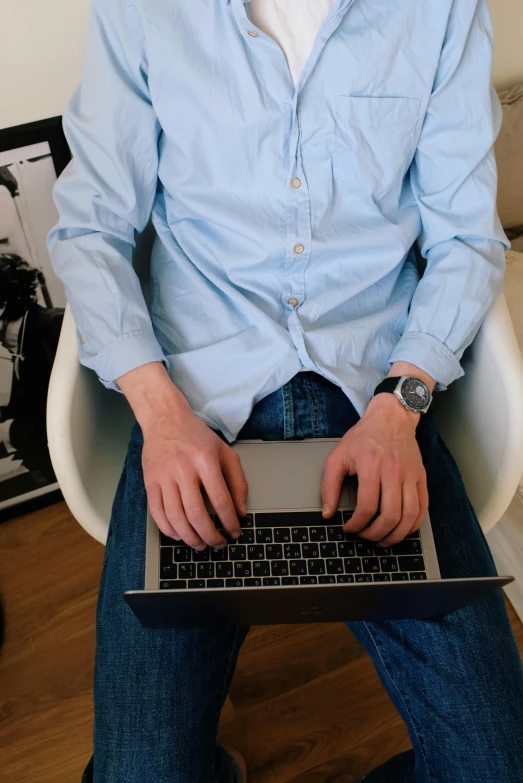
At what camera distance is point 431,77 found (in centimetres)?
86

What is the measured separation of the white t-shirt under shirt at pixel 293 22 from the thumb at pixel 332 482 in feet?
1.59

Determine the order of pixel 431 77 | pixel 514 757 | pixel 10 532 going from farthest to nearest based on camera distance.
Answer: pixel 10 532 → pixel 431 77 → pixel 514 757

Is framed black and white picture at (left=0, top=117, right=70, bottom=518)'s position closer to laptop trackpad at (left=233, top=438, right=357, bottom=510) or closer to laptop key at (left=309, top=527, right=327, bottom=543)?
laptop trackpad at (left=233, top=438, right=357, bottom=510)

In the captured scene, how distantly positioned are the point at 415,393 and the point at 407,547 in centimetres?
20

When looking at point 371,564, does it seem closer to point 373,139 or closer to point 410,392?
point 410,392

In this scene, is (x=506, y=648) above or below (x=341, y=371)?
below

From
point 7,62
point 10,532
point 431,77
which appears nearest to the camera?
point 431,77

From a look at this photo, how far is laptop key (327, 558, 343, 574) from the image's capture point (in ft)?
2.51

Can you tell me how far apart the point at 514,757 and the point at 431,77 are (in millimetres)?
839

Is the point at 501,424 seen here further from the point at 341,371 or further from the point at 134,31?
the point at 134,31

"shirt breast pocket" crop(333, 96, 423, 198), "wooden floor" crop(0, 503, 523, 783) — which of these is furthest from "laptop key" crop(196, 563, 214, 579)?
"wooden floor" crop(0, 503, 523, 783)

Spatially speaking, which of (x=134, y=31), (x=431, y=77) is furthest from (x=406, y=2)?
(x=134, y=31)

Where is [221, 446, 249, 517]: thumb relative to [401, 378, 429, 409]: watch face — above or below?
below

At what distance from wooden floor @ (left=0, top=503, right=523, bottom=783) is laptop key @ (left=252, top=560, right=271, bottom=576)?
24.7 inches
